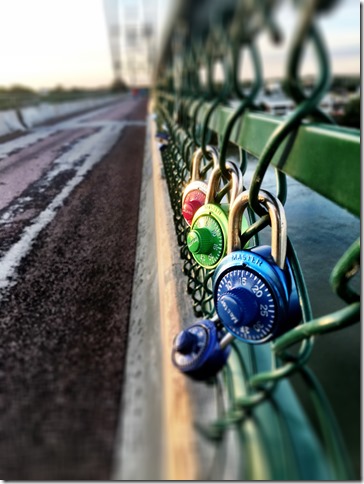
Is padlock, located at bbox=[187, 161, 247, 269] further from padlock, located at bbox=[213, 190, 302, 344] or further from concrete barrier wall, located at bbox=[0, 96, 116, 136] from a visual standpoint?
concrete barrier wall, located at bbox=[0, 96, 116, 136]

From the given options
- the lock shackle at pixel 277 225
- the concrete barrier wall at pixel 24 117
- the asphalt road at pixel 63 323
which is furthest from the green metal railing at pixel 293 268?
the concrete barrier wall at pixel 24 117

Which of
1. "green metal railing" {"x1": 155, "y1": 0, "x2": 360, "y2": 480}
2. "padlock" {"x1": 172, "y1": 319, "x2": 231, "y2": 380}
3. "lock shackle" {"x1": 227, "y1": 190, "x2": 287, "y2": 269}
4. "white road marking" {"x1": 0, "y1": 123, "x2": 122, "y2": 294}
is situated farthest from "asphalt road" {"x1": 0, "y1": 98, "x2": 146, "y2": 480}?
"lock shackle" {"x1": 227, "y1": 190, "x2": 287, "y2": 269}

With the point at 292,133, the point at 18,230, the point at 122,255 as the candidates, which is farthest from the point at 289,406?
the point at 18,230

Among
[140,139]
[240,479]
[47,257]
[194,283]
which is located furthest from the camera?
[140,139]

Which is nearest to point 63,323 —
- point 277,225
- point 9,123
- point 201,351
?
point 201,351

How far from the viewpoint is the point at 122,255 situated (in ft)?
11.3

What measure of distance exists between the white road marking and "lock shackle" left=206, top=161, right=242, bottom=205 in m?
1.68

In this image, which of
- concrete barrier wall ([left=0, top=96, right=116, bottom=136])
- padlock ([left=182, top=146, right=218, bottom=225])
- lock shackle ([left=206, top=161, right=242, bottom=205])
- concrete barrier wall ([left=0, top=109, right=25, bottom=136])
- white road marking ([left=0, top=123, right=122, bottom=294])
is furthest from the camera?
concrete barrier wall ([left=0, top=96, right=116, bottom=136])

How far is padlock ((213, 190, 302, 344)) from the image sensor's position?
1220 millimetres

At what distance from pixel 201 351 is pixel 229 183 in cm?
75

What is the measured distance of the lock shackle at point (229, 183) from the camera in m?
1.61

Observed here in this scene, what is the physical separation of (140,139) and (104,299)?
31.4ft

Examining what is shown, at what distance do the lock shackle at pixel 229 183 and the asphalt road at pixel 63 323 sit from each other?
0.92m

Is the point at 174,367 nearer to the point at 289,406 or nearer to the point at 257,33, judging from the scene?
the point at 289,406
